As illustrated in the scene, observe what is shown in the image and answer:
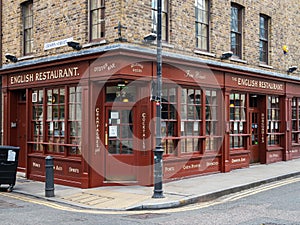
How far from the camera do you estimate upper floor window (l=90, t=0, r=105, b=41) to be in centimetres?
1261

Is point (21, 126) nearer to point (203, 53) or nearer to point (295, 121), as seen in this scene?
point (203, 53)

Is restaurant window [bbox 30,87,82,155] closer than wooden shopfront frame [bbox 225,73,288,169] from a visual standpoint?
A: Yes

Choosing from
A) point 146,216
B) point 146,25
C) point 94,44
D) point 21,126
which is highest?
point 146,25

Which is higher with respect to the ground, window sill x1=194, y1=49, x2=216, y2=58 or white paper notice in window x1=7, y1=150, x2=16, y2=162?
window sill x1=194, y1=49, x2=216, y2=58

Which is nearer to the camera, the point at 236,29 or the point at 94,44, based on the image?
the point at 94,44

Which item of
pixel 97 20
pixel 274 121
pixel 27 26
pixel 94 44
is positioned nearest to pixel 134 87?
pixel 94 44

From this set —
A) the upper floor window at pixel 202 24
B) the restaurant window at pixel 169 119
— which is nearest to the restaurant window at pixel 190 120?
the restaurant window at pixel 169 119

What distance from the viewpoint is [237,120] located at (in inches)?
644

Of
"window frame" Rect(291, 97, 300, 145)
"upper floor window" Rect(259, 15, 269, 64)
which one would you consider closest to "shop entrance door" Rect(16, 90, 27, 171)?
"upper floor window" Rect(259, 15, 269, 64)

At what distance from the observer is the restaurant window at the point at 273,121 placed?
18172 millimetres

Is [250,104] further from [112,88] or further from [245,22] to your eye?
[112,88]

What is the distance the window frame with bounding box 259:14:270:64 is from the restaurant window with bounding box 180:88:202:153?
4.74 m

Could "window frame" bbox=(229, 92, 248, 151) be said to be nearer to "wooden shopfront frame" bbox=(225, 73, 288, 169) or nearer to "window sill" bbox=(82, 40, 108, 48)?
"wooden shopfront frame" bbox=(225, 73, 288, 169)

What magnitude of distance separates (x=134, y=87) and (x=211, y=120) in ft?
12.0
